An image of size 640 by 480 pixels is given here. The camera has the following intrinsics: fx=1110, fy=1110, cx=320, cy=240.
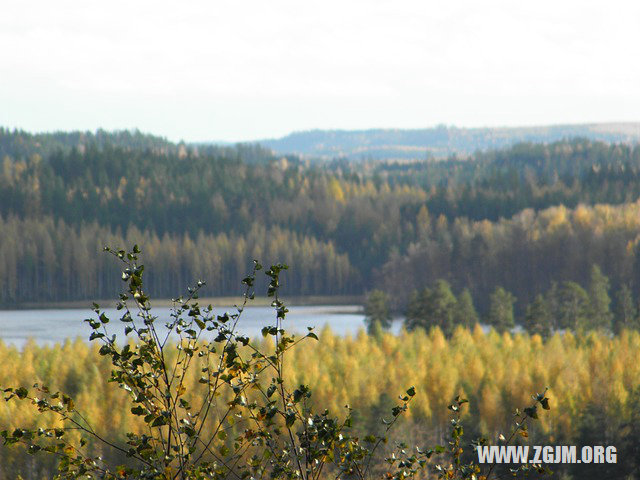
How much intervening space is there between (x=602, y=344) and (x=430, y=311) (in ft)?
73.6

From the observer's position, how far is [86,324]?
14788 centimetres

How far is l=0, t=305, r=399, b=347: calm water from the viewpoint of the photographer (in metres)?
142

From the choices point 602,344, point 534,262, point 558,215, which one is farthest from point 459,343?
point 558,215

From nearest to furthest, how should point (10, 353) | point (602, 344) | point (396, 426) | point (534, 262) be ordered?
1. point (396, 426)
2. point (10, 353)
3. point (602, 344)
4. point (534, 262)

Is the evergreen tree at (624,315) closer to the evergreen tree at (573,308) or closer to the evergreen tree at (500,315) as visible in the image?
the evergreen tree at (573,308)

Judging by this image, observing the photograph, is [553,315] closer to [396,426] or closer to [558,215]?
[396,426]

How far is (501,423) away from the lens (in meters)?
77.4

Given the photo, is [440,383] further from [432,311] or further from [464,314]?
[464,314]

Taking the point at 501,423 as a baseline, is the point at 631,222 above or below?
above

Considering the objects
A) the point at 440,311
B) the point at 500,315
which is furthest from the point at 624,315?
the point at 440,311

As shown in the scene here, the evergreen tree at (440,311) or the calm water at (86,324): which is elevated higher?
the evergreen tree at (440,311)

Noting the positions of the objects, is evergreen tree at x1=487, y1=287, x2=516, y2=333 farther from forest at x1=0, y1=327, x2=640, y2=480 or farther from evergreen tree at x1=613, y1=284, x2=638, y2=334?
forest at x1=0, y1=327, x2=640, y2=480

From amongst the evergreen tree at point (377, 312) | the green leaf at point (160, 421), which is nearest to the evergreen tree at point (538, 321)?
the evergreen tree at point (377, 312)

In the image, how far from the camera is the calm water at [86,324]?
465 feet
